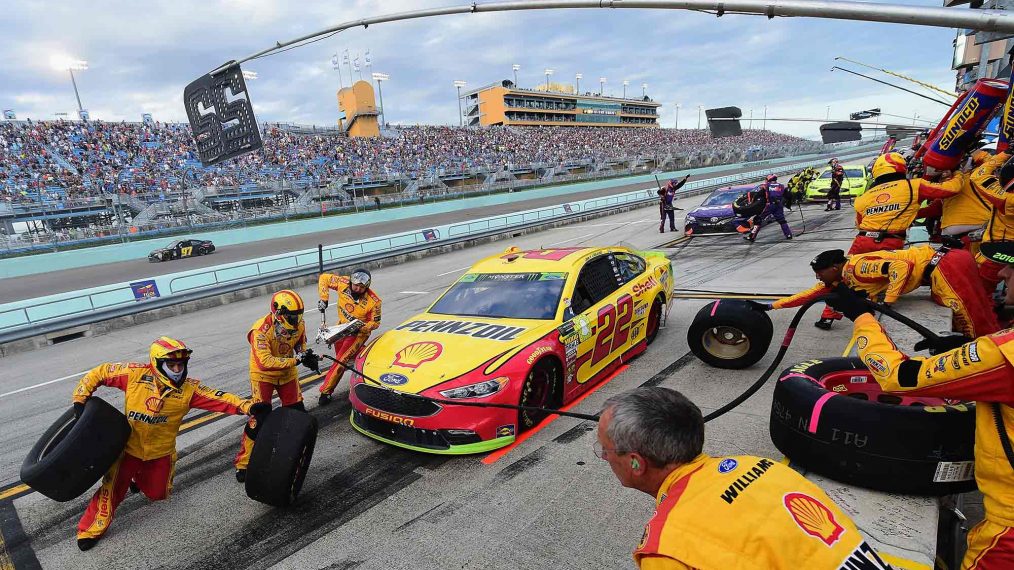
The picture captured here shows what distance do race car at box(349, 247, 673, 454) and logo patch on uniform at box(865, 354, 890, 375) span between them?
2.49m

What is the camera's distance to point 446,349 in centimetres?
471

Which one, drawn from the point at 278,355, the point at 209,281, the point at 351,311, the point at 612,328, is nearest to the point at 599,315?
the point at 612,328

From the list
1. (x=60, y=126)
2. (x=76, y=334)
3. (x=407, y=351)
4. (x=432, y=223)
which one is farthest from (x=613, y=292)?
(x=60, y=126)

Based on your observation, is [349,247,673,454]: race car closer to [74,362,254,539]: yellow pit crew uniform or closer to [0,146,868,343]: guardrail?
[74,362,254,539]: yellow pit crew uniform

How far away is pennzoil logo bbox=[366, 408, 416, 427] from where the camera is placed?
14.1ft

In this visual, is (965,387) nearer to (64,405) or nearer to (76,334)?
(64,405)

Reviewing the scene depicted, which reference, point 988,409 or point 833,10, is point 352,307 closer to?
point 833,10

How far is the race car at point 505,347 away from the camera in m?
4.27

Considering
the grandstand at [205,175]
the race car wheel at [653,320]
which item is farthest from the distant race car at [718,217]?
the grandstand at [205,175]

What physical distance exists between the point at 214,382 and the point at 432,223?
25372mm

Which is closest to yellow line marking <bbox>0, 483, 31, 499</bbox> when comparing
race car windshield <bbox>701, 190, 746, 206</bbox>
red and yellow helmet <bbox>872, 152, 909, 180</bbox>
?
red and yellow helmet <bbox>872, 152, 909, 180</bbox>

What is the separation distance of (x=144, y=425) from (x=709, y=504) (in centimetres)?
428

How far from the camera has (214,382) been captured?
6.99 m

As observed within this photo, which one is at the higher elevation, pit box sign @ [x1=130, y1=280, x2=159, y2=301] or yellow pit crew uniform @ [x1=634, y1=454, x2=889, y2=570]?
yellow pit crew uniform @ [x1=634, y1=454, x2=889, y2=570]
